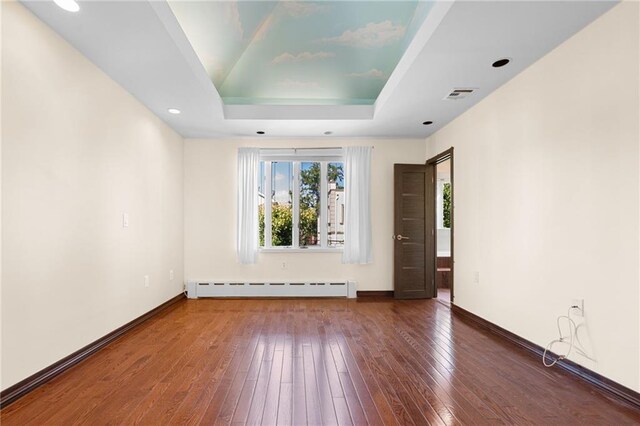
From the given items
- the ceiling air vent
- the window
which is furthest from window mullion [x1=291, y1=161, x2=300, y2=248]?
the ceiling air vent

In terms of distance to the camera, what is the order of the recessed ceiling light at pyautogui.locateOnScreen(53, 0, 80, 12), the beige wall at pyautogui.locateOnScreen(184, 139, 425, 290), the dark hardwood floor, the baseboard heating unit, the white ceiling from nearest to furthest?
the dark hardwood floor
the recessed ceiling light at pyautogui.locateOnScreen(53, 0, 80, 12)
the white ceiling
the baseboard heating unit
the beige wall at pyautogui.locateOnScreen(184, 139, 425, 290)

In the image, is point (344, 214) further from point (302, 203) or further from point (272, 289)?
point (272, 289)

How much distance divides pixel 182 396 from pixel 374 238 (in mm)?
3629

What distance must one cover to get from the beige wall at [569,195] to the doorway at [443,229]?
114 cm

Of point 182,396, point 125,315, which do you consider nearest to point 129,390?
point 182,396

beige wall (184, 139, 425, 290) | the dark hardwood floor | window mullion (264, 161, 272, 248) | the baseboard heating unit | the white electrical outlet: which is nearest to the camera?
the dark hardwood floor

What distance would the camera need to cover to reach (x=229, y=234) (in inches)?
205

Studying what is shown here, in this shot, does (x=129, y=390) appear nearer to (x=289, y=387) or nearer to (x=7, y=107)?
(x=289, y=387)

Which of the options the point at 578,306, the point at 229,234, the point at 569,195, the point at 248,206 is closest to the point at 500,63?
the point at 569,195

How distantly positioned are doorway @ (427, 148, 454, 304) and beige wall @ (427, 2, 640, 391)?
1137 mm

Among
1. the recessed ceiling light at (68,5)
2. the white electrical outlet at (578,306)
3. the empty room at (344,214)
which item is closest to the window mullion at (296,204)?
the empty room at (344,214)

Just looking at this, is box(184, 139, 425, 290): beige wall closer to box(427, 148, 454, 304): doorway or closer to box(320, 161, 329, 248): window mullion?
box(320, 161, 329, 248): window mullion

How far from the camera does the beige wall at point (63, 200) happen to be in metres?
2.11

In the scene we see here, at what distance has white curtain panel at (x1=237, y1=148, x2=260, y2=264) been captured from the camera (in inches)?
200
